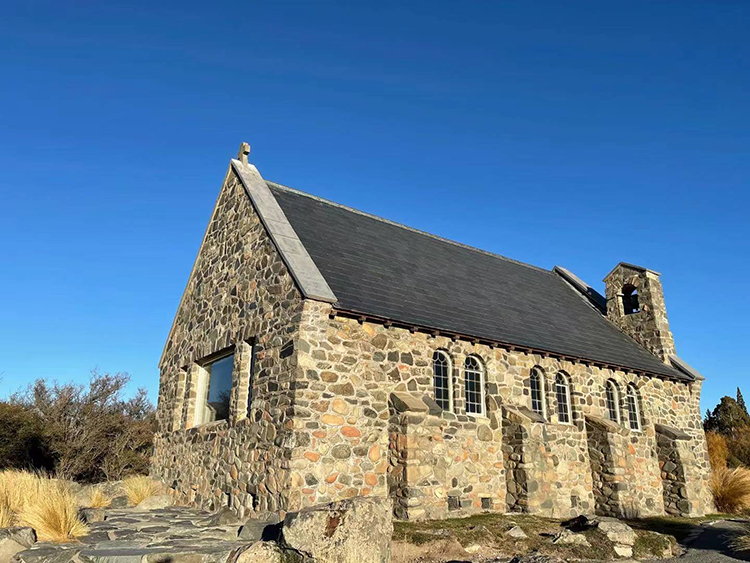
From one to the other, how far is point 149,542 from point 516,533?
21.6ft

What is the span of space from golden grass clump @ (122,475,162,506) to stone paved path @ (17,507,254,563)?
5.55 ft

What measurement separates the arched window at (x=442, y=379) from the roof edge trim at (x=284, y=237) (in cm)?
358

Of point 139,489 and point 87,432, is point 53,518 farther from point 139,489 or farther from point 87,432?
point 87,432

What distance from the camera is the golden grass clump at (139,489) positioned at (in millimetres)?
15195

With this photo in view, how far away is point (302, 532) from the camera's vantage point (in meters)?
7.74

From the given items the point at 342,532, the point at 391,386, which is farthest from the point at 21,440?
the point at 342,532

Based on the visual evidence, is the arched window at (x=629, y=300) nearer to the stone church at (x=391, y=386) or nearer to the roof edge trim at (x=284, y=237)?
the stone church at (x=391, y=386)

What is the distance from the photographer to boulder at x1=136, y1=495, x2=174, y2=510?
48.2 feet

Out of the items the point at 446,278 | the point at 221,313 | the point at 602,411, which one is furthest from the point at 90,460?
the point at 602,411

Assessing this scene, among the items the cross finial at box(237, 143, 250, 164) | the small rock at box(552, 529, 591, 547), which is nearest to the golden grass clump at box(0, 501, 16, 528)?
the small rock at box(552, 529, 591, 547)

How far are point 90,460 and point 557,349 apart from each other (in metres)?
16.8

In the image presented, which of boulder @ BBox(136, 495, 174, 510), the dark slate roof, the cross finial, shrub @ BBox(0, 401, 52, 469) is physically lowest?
boulder @ BBox(136, 495, 174, 510)

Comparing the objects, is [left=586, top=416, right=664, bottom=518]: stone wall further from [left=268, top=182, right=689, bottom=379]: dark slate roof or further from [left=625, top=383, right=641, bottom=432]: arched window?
[left=268, top=182, right=689, bottom=379]: dark slate roof

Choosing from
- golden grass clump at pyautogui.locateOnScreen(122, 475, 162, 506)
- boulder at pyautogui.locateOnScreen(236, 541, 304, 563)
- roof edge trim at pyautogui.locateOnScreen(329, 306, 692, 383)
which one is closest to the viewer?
boulder at pyautogui.locateOnScreen(236, 541, 304, 563)
